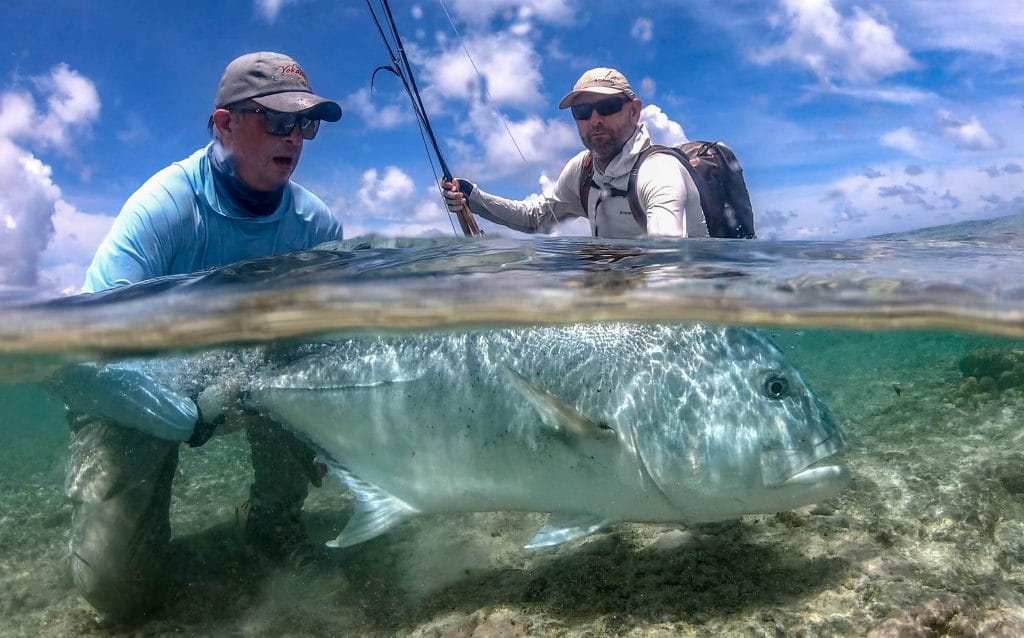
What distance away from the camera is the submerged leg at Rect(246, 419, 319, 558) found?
195 inches

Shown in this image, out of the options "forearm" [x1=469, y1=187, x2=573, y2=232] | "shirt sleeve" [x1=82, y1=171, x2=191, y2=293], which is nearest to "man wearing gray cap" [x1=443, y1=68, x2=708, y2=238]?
"forearm" [x1=469, y1=187, x2=573, y2=232]

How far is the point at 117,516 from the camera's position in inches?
173

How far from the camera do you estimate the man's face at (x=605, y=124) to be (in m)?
5.95

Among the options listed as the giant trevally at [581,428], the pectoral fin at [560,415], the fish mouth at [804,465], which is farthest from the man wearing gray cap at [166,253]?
the fish mouth at [804,465]

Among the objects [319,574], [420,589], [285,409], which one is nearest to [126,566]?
[319,574]

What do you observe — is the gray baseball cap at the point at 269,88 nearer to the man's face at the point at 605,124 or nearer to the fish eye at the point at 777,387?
the man's face at the point at 605,124

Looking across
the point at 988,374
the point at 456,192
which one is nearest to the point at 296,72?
the point at 456,192

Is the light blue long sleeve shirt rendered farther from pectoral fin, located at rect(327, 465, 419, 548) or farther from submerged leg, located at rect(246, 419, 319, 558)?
pectoral fin, located at rect(327, 465, 419, 548)

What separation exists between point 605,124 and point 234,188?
136 inches

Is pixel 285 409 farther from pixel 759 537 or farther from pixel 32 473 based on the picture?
pixel 32 473

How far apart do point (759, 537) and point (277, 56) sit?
16.1 feet

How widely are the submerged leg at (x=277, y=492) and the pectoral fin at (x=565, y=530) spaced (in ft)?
8.05

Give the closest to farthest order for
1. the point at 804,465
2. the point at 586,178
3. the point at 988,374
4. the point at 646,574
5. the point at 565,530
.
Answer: the point at 804,465
the point at 565,530
the point at 646,574
the point at 586,178
the point at 988,374

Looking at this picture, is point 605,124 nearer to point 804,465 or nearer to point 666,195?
point 666,195
